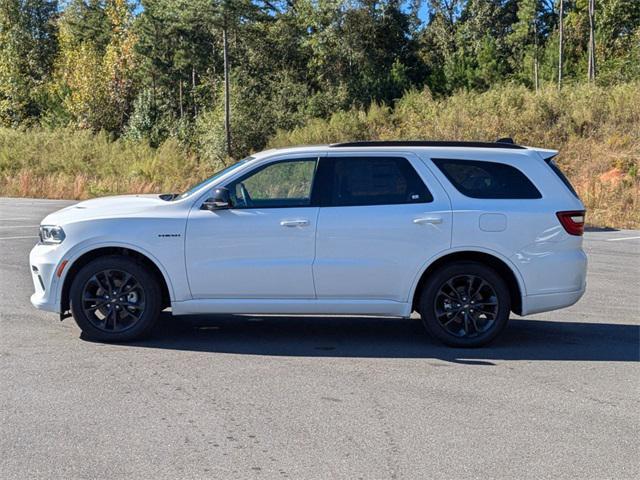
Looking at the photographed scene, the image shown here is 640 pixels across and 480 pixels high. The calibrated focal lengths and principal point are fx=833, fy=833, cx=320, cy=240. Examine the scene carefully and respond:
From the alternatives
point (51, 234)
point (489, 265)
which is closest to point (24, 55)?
point (51, 234)

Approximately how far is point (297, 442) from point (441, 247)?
289 cm

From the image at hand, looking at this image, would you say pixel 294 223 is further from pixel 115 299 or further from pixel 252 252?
pixel 115 299

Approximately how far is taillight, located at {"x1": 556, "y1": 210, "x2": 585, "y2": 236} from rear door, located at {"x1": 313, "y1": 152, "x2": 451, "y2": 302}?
1044mm

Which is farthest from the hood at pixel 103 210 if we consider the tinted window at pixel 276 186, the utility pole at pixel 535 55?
the utility pole at pixel 535 55

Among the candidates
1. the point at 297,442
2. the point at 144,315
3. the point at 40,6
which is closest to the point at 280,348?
the point at 144,315

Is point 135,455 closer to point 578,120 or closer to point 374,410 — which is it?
point 374,410

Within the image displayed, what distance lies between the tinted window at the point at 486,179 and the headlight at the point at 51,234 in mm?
3482

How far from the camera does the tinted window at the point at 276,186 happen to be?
7562 mm

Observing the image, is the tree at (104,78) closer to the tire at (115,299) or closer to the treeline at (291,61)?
the treeline at (291,61)

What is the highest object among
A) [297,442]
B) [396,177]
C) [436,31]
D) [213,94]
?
[436,31]

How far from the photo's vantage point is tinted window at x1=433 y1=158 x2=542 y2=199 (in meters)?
7.62

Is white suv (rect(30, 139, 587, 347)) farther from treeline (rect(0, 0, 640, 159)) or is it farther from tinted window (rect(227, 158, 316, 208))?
treeline (rect(0, 0, 640, 159))

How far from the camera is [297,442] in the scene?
5.10 metres

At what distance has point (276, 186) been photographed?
25.2 ft
